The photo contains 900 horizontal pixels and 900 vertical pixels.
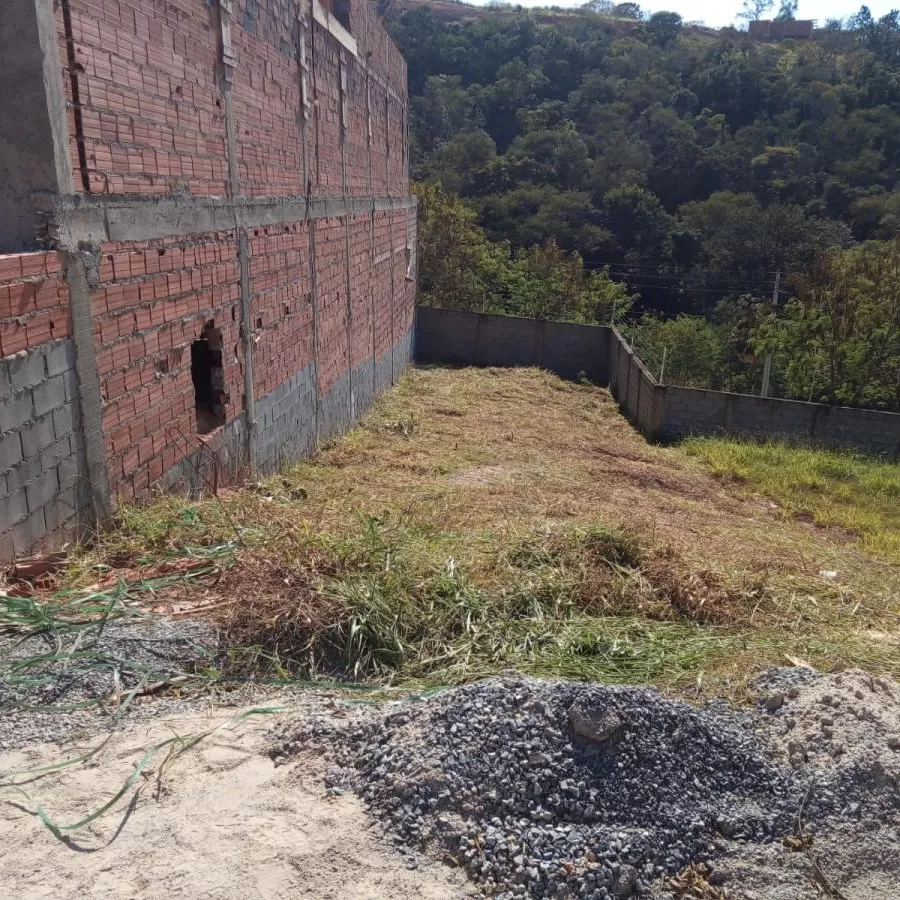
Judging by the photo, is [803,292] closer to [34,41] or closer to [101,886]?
[34,41]

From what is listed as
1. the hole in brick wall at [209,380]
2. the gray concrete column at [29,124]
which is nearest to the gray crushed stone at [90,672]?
the gray concrete column at [29,124]

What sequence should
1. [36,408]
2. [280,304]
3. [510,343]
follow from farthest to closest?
[510,343] < [280,304] < [36,408]

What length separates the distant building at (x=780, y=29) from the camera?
2840 inches

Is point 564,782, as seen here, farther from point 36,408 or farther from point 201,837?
point 36,408

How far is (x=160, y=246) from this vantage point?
5688 mm

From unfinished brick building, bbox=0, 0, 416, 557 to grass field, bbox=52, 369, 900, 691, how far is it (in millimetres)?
584

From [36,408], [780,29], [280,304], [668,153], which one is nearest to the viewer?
[36,408]

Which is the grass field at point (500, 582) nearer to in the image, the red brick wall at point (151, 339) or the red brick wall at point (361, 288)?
the red brick wall at point (151, 339)

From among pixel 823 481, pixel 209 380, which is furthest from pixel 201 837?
pixel 823 481

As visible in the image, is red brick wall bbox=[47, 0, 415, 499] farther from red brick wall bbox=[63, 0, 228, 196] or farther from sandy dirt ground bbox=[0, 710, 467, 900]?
sandy dirt ground bbox=[0, 710, 467, 900]

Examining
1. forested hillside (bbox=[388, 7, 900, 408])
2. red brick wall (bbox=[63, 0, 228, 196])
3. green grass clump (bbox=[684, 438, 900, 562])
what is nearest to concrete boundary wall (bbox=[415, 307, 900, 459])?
green grass clump (bbox=[684, 438, 900, 562])

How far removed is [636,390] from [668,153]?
97.1 ft

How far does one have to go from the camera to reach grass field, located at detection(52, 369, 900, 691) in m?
3.88

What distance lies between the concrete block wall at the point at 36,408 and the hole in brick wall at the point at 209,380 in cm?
217
